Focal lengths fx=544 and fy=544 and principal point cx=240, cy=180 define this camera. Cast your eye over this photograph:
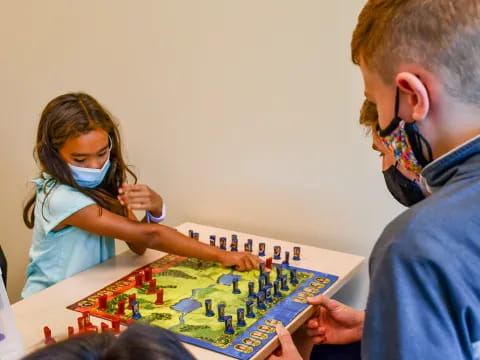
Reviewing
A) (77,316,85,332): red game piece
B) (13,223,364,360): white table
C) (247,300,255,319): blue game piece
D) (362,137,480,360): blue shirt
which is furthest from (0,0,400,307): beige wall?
(362,137,480,360): blue shirt

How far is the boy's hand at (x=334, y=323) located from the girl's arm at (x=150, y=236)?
9.8 inches

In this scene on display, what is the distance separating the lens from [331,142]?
1.63 m

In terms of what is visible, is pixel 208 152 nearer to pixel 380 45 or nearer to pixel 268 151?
pixel 268 151

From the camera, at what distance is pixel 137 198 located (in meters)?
1.54

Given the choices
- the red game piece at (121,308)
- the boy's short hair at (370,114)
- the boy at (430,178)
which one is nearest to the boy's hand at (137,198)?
the red game piece at (121,308)

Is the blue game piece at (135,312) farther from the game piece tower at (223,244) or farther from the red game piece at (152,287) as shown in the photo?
the game piece tower at (223,244)

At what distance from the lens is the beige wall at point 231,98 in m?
1.60

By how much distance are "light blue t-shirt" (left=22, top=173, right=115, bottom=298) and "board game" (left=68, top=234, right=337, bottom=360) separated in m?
0.18

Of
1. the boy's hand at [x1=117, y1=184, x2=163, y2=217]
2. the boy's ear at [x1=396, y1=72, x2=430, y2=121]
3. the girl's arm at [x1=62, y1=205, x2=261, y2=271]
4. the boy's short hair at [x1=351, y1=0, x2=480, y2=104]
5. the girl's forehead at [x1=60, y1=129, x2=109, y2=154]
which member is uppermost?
the boy's short hair at [x1=351, y1=0, x2=480, y2=104]

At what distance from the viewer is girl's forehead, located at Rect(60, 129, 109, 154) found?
4.82 ft

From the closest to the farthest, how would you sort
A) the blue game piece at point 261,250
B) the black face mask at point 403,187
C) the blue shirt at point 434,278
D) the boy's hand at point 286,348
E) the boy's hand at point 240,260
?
1. the blue shirt at point 434,278
2. the black face mask at point 403,187
3. the boy's hand at point 286,348
4. the boy's hand at point 240,260
5. the blue game piece at point 261,250

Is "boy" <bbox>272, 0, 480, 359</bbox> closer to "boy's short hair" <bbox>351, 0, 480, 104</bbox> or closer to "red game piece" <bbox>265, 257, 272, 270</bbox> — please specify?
"boy's short hair" <bbox>351, 0, 480, 104</bbox>

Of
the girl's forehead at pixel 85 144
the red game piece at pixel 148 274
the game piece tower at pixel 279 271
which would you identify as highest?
A: the girl's forehead at pixel 85 144

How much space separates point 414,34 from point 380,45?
0.18ft
